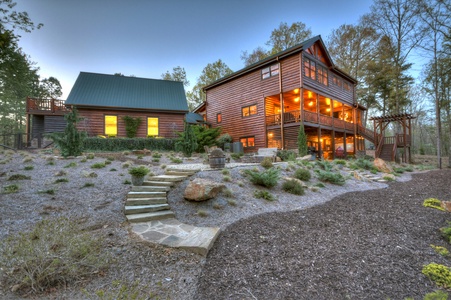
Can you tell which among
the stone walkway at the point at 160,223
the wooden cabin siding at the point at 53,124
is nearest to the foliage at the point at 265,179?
the stone walkway at the point at 160,223

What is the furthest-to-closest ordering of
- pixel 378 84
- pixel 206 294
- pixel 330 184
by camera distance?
1. pixel 378 84
2. pixel 330 184
3. pixel 206 294

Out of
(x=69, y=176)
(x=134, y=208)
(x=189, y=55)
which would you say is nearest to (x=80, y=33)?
(x=189, y=55)

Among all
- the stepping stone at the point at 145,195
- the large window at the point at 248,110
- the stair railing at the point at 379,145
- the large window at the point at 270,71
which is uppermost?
the large window at the point at 270,71

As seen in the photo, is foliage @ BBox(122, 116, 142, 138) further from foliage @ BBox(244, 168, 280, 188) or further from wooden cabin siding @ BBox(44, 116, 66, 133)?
foliage @ BBox(244, 168, 280, 188)

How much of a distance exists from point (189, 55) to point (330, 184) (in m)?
24.7

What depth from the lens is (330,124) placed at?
1716cm

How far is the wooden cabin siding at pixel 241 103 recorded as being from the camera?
16.7 meters

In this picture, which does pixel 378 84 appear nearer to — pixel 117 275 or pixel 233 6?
pixel 233 6

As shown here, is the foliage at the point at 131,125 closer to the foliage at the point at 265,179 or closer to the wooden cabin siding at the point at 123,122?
the wooden cabin siding at the point at 123,122

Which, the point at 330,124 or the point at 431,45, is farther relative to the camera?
the point at 330,124

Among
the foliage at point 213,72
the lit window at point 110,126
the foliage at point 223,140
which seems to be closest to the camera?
the lit window at point 110,126

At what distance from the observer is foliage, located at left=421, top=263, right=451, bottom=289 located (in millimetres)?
2463

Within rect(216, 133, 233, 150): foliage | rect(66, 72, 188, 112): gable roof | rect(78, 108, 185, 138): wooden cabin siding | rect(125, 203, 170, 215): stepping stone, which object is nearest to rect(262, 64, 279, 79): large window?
rect(216, 133, 233, 150): foliage

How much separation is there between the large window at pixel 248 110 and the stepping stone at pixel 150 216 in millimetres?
14392
